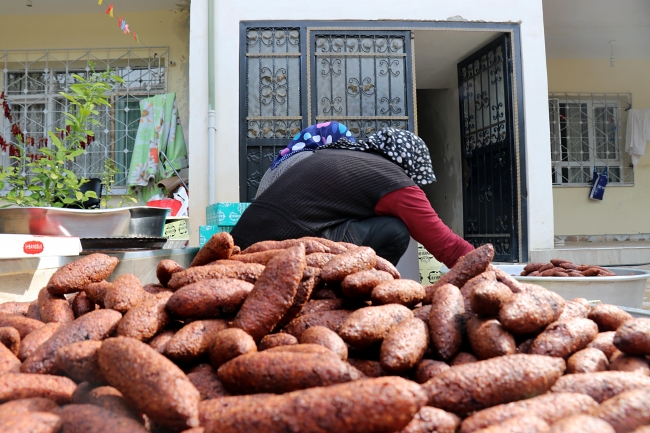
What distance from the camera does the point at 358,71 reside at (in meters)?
5.64

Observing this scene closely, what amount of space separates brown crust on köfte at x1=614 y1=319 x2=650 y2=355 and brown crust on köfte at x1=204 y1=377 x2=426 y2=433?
442 millimetres

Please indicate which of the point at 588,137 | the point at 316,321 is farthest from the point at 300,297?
the point at 588,137

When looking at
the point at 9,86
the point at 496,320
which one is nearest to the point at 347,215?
the point at 496,320

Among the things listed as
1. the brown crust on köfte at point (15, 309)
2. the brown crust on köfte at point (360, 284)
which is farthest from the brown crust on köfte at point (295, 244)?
the brown crust on köfte at point (15, 309)

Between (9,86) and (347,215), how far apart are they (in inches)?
249

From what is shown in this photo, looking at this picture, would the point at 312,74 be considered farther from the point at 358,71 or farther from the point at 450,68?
the point at 450,68

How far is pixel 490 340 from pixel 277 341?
1.23ft

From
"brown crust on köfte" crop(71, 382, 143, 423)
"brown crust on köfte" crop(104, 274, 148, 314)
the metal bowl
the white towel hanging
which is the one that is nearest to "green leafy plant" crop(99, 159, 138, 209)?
the metal bowl

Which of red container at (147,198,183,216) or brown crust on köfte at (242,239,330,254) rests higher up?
red container at (147,198,183,216)

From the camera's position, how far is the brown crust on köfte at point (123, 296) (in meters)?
1.05

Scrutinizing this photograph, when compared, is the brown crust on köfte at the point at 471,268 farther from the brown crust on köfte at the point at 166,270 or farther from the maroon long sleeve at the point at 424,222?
the maroon long sleeve at the point at 424,222

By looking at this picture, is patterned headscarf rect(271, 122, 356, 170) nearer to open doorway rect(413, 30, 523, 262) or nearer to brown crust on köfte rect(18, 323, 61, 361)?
brown crust on köfte rect(18, 323, 61, 361)

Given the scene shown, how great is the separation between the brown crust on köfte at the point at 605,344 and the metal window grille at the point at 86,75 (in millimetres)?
6661

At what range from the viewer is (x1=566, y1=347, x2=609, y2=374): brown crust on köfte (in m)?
0.83
